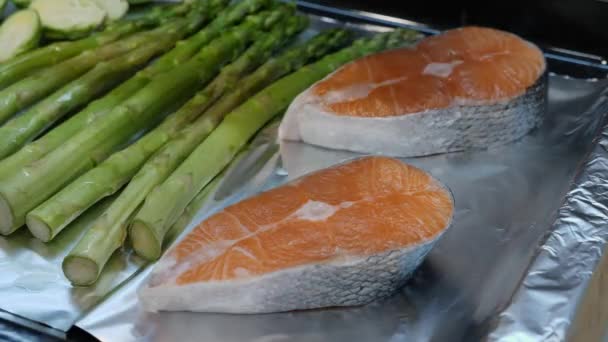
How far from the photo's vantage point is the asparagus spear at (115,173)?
7.55 ft

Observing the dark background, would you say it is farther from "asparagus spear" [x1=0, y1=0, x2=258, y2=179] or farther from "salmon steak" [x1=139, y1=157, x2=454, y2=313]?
"salmon steak" [x1=139, y1=157, x2=454, y2=313]

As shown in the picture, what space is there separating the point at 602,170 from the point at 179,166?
136cm

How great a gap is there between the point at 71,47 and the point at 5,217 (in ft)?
3.48

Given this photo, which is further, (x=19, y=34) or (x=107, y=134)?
(x=19, y=34)

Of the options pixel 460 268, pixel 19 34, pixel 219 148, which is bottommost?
pixel 460 268

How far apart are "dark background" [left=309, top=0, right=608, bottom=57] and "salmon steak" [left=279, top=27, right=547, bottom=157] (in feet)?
2.08

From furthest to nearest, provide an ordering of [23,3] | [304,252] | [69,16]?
[23,3] → [69,16] → [304,252]

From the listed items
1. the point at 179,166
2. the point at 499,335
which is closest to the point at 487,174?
the point at 499,335

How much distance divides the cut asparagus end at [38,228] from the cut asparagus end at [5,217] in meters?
0.05

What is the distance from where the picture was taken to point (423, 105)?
2664 millimetres

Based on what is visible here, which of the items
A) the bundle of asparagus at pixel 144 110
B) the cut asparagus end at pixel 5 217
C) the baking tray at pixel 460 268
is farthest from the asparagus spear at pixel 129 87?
the baking tray at pixel 460 268

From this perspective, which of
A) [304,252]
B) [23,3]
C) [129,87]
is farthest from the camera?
[23,3]

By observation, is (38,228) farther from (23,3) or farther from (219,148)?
(23,3)

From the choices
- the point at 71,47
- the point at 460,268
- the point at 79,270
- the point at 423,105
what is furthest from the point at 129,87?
the point at 460,268
